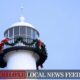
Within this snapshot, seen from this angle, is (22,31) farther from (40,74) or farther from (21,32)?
(40,74)

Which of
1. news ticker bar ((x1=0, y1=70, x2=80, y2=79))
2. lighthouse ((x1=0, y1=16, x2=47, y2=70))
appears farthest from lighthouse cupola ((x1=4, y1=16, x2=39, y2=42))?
news ticker bar ((x1=0, y1=70, x2=80, y2=79))

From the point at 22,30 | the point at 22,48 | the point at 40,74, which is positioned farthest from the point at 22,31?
the point at 40,74

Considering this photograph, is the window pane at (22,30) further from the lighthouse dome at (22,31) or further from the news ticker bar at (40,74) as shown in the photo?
the news ticker bar at (40,74)

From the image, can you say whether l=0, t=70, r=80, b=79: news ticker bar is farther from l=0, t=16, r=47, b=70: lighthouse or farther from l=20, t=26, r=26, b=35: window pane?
l=20, t=26, r=26, b=35: window pane

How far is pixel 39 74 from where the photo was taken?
84938 millimetres

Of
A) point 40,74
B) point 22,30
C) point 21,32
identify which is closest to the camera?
point 40,74

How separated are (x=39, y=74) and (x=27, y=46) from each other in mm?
1939

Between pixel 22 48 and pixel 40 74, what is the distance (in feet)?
6.49

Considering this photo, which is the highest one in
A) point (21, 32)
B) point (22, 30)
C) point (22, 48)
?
point (22, 30)

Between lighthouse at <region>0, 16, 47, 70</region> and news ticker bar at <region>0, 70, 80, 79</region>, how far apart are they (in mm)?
505

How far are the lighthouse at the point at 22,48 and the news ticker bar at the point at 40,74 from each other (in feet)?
1.66

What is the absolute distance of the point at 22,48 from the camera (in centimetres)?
8556

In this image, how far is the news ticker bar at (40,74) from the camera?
84.3 meters

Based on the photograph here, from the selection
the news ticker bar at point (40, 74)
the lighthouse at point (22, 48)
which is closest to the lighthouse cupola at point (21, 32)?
the lighthouse at point (22, 48)
